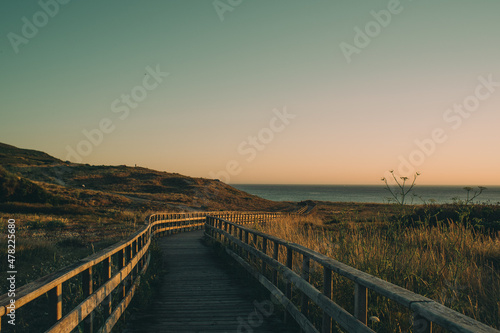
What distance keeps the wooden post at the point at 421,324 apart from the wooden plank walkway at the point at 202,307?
311 cm

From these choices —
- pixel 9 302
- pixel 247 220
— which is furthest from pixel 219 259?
pixel 247 220

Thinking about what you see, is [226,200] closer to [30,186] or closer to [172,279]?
[30,186]

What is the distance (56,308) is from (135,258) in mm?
4047

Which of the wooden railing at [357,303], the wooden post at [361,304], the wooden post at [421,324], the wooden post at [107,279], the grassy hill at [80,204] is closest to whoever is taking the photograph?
the wooden railing at [357,303]

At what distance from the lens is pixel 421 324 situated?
2.51 meters

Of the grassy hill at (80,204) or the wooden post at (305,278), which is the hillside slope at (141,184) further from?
the wooden post at (305,278)

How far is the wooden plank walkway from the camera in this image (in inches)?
216

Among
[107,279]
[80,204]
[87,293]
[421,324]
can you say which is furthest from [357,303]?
[80,204]

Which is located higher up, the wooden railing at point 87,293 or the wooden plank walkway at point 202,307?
the wooden railing at point 87,293

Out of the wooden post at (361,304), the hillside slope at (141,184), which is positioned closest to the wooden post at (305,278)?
the wooden post at (361,304)

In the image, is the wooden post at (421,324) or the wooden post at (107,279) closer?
the wooden post at (421,324)

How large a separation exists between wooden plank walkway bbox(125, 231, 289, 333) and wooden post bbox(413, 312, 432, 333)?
3.11m

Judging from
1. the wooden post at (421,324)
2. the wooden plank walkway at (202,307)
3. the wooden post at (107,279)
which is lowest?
the wooden plank walkway at (202,307)

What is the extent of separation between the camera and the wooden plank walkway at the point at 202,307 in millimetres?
5480
